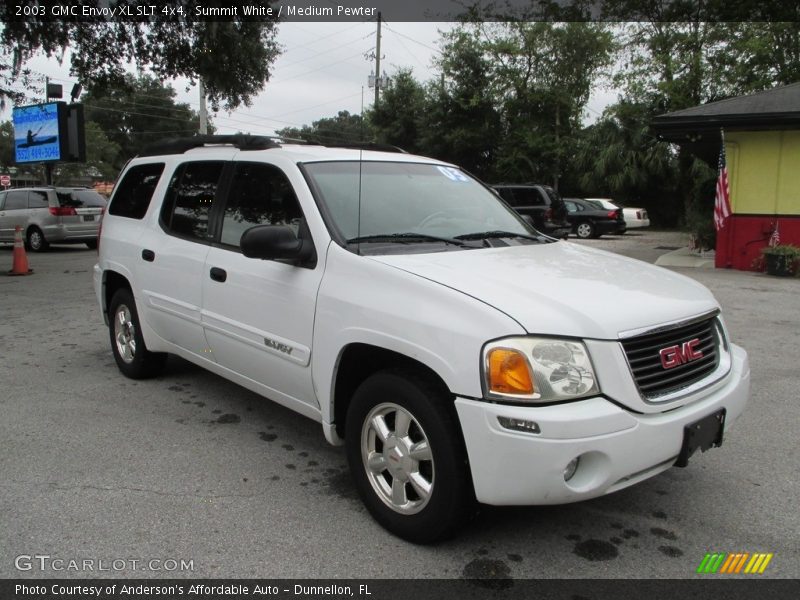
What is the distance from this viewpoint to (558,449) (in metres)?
2.49

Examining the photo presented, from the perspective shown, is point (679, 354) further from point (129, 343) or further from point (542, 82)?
point (542, 82)

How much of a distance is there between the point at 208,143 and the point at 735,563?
4021 mm

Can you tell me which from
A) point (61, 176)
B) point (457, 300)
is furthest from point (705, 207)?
point (61, 176)

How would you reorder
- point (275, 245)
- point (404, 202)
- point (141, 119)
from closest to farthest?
point (275, 245) → point (404, 202) → point (141, 119)

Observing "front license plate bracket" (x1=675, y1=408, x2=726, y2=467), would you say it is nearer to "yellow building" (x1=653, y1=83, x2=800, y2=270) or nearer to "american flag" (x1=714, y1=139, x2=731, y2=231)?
"yellow building" (x1=653, y1=83, x2=800, y2=270)

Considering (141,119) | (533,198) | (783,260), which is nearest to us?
(783,260)

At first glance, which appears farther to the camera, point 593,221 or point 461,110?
point 461,110

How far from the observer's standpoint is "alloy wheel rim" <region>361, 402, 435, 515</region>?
2877 mm

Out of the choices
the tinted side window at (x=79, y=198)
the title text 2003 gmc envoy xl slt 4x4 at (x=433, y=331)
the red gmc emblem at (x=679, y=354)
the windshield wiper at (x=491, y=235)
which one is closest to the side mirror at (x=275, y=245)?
the title text 2003 gmc envoy xl slt 4x4 at (x=433, y=331)

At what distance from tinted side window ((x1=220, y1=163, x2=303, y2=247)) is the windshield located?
7.8 inches

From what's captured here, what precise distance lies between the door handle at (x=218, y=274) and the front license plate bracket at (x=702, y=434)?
264cm

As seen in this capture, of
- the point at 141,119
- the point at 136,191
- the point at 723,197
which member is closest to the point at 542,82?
the point at 723,197

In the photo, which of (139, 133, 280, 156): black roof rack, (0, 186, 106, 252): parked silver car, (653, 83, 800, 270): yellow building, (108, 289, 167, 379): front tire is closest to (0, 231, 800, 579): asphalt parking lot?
(108, 289, 167, 379): front tire

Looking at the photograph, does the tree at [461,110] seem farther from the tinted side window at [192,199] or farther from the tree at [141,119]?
the tree at [141,119]
